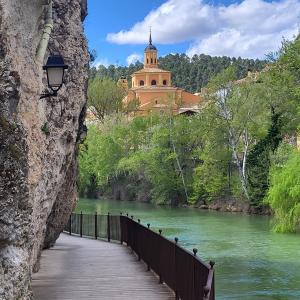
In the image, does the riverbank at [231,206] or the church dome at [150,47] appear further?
the church dome at [150,47]

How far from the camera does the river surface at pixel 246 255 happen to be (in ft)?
48.6

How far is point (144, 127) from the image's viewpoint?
6481 centimetres

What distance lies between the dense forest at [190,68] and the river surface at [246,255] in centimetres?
12474

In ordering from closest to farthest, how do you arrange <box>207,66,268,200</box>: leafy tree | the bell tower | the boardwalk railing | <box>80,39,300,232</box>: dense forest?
1. the boardwalk railing
2. <box>80,39,300,232</box>: dense forest
3. <box>207,66,268,200</box>: leafy tree
4. the bell tower

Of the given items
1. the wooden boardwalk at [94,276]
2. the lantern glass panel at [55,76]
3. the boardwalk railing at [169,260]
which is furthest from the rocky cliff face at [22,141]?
the boardwalk railing at [169,260]

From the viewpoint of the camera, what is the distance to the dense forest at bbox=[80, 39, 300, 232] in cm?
4111

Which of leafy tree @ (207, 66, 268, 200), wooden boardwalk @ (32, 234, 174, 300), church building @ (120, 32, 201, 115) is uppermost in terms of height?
church building @ (120, 32, 201, 115)

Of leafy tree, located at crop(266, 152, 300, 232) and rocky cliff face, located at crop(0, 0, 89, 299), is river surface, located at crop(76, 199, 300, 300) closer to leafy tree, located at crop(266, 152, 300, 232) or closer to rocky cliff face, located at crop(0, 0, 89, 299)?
leafy tree, located at crop(266, 152, 300, 232)

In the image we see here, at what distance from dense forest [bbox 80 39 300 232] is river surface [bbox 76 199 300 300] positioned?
8.45 ft

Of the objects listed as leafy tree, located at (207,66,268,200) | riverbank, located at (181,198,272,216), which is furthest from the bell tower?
leafy tree, located at (207,66,268,200)

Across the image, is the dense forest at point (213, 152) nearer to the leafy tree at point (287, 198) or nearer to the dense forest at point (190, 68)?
the leafy tree at point (287, 198)

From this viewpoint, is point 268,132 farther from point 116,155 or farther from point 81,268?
point 81,268

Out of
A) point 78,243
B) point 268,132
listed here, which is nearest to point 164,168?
point 268,132

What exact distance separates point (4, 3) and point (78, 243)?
43.6 feet
